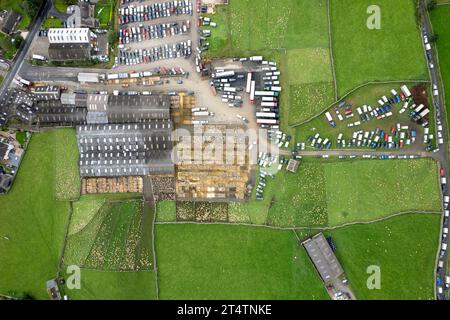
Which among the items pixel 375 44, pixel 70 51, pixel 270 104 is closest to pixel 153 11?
pixel 70 51

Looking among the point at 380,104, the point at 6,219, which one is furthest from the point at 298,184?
the point at 6,219

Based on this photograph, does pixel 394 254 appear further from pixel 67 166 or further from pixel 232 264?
pixel 67 166

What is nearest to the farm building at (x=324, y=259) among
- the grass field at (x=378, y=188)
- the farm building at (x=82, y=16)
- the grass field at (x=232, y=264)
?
the grass field at (x=232, y=264)

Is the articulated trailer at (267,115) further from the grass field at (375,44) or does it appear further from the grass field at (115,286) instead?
the grass field at (115,286)

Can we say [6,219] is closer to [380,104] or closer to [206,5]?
[206,5]

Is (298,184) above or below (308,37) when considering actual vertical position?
below
